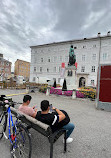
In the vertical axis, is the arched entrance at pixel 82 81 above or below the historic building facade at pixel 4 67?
below

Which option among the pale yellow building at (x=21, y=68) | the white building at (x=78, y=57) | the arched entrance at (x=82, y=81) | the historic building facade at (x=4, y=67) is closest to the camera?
the white building at (x=78, y=57)

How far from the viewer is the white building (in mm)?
26188

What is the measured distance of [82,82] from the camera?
28.5m

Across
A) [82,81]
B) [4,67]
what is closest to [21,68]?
[4,67]

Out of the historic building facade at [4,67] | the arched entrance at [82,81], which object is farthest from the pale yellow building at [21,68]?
the arched entrance at [82,81]

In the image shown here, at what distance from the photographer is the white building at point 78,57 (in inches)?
1031

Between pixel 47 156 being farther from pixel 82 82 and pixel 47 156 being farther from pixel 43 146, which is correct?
pixel 82 82

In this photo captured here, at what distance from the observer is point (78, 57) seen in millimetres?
28953

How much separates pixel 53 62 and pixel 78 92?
77.6 ft

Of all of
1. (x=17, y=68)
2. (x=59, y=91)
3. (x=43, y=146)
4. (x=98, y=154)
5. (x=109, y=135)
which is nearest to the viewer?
(x=98, y=154)

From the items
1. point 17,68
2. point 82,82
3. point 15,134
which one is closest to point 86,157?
point 15,134

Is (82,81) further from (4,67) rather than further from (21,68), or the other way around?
(21,68)

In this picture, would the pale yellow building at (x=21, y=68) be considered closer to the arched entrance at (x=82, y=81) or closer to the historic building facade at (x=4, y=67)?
the historic building facade at (x=4, y=67)

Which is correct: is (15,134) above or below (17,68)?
below
